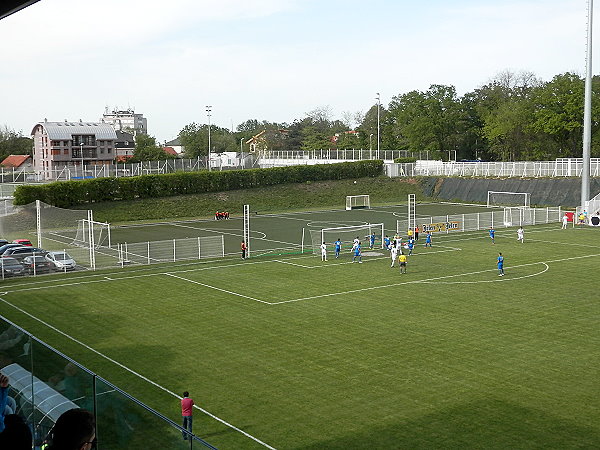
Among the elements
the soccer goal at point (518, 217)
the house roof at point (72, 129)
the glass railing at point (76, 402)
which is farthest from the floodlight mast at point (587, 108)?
the house roof at point (72, 129)

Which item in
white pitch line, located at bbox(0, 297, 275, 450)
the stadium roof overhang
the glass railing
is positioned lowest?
white pitch line, located at bbox(0, 297, 275, 450)

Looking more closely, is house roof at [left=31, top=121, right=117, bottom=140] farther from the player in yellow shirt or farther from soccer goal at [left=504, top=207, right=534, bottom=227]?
the player in yellow shirt

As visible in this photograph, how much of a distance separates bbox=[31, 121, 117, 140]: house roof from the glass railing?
10398 centimetres

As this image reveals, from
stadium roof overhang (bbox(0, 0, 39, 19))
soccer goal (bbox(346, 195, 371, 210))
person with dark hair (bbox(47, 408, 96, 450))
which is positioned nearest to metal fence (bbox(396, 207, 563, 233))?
soccer goal (bbox(346, 195, 371, 210))

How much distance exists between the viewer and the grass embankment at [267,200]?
71188 mm

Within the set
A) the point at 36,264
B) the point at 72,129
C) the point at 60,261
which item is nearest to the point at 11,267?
the point at 36,264

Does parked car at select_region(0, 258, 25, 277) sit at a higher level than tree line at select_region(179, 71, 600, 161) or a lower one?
lower

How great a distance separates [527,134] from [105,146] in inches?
2669

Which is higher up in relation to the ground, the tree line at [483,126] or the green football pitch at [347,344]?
the tree line at [483,126]

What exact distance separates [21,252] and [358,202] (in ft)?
159

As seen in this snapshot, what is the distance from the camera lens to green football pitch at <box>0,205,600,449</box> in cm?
1738

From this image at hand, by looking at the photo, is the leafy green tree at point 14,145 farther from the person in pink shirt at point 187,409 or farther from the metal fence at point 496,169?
the person in pink shirt at point 187,409

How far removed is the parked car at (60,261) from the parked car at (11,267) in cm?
165

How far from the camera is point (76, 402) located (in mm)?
11289
